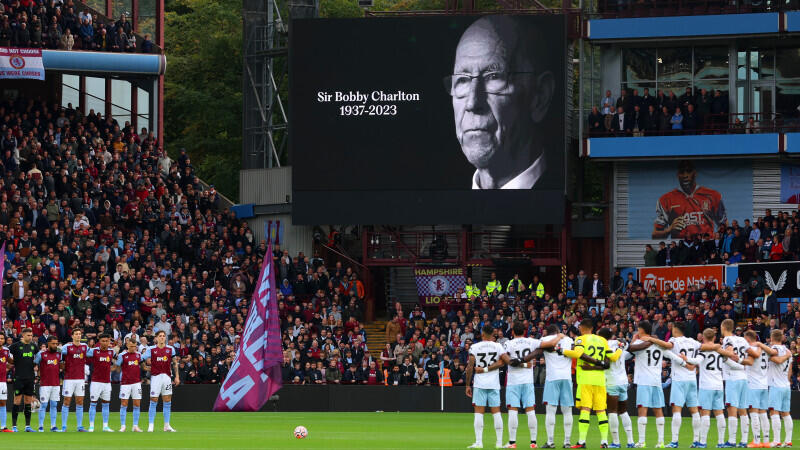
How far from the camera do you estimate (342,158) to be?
5188 centimetres

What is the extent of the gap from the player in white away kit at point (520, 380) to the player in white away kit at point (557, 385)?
0.23 m

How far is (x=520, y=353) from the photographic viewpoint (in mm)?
25203

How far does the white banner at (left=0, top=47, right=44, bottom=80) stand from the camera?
53.3m

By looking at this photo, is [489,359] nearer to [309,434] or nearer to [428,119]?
[309,434]

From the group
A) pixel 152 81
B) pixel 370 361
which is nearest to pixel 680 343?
pixel 370 361

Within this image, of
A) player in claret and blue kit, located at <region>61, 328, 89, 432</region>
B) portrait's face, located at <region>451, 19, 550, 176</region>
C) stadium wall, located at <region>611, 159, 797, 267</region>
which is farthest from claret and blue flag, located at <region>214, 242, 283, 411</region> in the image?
stadium wall, located at <region>611, 159, 797, 267</region>

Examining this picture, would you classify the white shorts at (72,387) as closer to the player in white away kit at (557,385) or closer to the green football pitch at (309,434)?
the green football pitch at (309,434)

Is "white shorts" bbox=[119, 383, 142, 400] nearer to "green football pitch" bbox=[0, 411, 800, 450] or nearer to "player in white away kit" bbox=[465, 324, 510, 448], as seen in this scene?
"green football pitch" bbox=[0, 411, 800, 450]

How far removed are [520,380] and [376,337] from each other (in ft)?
92.0

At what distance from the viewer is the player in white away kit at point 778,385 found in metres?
26.9

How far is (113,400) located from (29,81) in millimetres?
22182

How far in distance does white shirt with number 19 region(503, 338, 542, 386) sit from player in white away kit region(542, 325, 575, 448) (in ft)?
0.91

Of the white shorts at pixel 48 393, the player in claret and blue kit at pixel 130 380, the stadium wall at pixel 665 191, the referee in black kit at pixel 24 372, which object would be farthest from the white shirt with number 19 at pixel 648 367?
the stadium wall at pixel 665 191

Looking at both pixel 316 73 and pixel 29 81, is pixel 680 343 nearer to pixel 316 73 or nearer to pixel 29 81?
pixel 316 73
